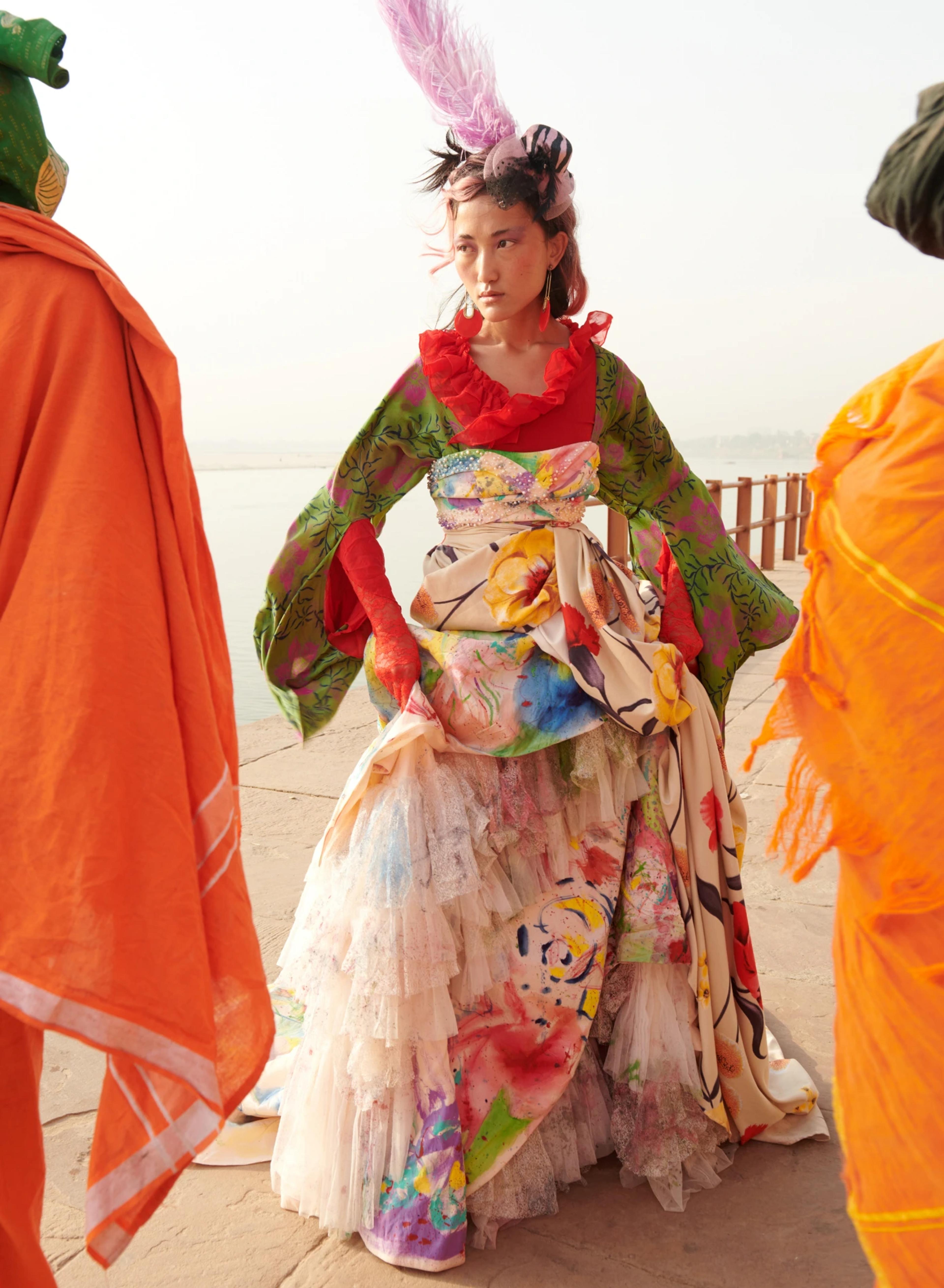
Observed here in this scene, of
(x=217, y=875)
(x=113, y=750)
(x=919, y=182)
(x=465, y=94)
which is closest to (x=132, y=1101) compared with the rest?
(x=217, y=875)

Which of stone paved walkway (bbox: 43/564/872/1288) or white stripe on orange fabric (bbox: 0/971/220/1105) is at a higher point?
white stripe on orange fabric (bbox: 0/971/220/1105)

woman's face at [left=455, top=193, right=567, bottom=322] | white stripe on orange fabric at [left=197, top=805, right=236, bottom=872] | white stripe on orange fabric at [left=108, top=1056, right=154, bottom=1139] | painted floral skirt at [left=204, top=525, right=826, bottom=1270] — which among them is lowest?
painted floral skirt at [left=204, top=525, right=826, bottom=1270]

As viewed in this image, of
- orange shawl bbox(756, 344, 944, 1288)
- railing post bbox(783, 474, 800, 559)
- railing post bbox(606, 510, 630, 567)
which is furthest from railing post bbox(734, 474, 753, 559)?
orange shawl bbox(756, 344, 944, 1288)

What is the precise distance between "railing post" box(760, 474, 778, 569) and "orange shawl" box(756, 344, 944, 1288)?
11.3m

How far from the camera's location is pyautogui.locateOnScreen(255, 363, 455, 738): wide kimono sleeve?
2311 millimetres

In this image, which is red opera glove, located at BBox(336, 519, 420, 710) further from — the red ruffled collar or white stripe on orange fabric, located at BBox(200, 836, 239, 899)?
white stripe on orange fabric, located at BBox(200, 836, 239, 899)

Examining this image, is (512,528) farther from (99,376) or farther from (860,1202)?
(860,1202)

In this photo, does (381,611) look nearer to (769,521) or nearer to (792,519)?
(769,521)

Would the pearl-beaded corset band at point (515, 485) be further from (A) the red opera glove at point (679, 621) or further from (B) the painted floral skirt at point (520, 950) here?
(A) the red opera glove at point (679, 621)

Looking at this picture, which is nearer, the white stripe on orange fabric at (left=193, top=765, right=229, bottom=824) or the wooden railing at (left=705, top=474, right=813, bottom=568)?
the white stripe on orange fabric at (left=193, top=765, right=229, bottom=824)

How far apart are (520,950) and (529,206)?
4.71 ft

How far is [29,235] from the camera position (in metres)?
1.25

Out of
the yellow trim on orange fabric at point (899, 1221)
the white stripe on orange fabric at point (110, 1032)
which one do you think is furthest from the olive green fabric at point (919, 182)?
the white stripe on orange fabric at point (110, 1032)

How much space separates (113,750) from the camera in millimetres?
1189
